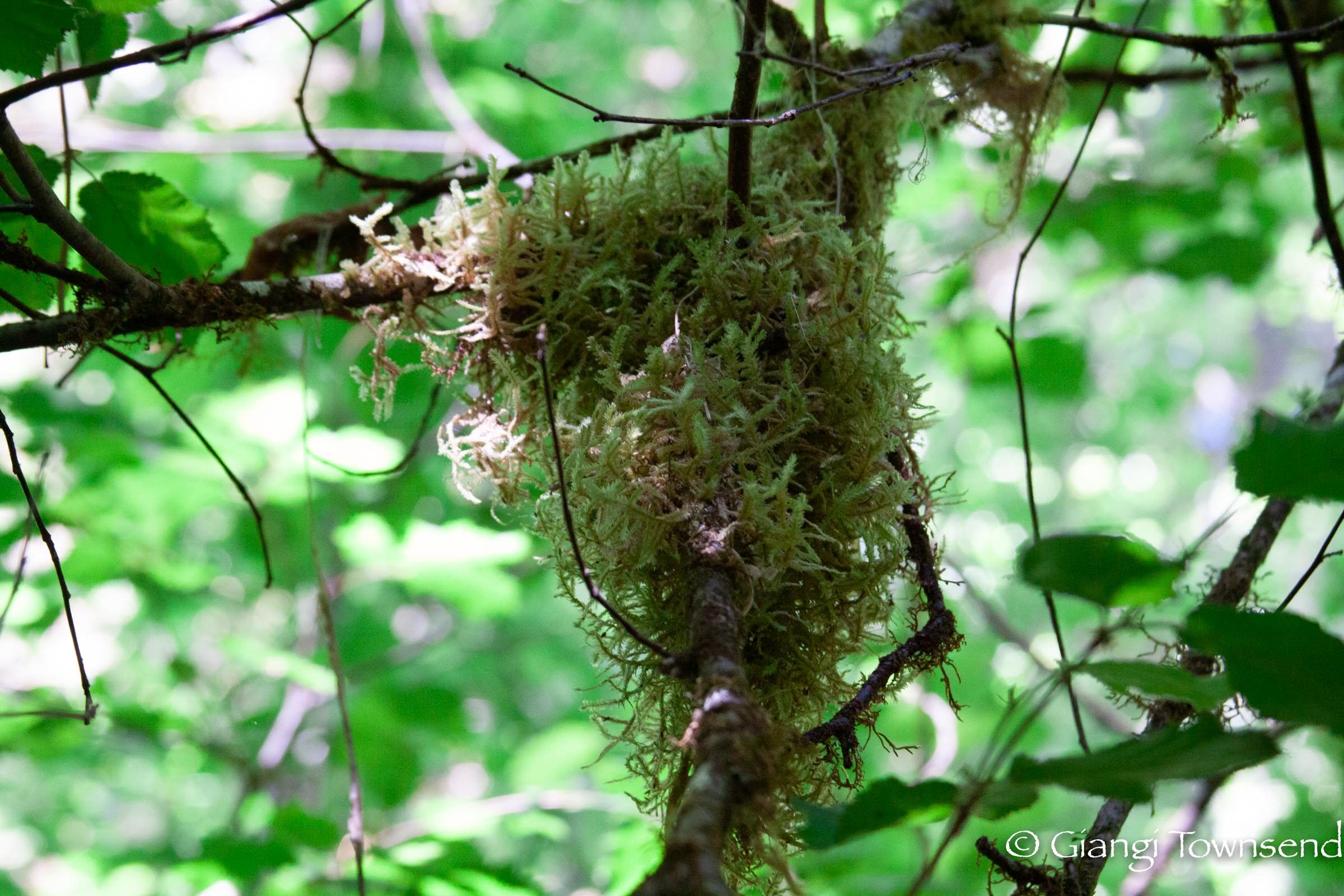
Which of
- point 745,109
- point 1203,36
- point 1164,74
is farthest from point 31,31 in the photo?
point 1164,74

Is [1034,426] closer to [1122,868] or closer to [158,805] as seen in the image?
[1122,868]

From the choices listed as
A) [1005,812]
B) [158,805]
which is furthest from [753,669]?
[158,805]

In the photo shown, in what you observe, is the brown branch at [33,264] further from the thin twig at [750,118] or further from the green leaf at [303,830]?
the green leaf at [303,830]

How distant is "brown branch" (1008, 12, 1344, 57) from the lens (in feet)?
2.64

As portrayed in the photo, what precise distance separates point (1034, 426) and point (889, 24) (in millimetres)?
5467

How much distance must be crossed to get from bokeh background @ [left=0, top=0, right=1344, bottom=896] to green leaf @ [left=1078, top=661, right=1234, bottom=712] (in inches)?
13.8

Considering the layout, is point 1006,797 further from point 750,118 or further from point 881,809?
point 750,118

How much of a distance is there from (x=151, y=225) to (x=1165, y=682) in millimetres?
1205

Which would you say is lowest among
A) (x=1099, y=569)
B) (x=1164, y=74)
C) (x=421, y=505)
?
(x=1099, y=569)

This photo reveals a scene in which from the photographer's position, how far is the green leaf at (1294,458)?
0.52 metres

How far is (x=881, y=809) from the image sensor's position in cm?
51

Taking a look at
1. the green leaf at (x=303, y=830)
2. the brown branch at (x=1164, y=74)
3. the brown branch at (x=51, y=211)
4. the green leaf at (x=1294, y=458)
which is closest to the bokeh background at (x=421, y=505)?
the green leaf at (x=303, y=830)

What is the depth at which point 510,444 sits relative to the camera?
2.95 feet

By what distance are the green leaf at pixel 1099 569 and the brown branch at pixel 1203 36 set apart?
623 millimetres
